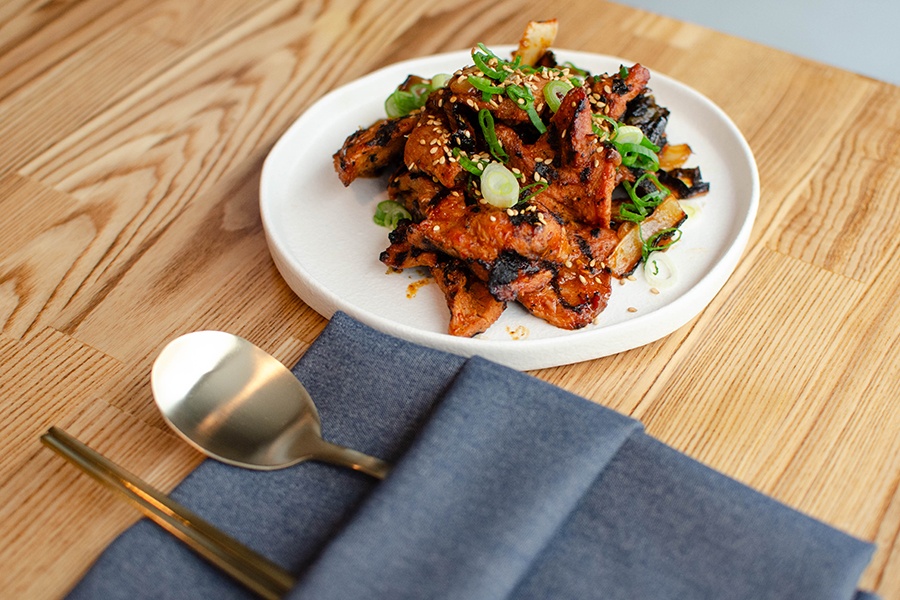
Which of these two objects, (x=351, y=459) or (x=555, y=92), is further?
(x=555, y=92)

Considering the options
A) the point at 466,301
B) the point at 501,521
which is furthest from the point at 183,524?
the point at 466,301

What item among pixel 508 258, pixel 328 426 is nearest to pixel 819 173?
pixel 508 258

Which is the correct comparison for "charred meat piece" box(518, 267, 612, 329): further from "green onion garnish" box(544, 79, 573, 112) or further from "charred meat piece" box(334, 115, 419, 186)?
"charred meat piece" box(334, 115, 419, 186)

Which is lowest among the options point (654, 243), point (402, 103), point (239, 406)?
point (654, 243)

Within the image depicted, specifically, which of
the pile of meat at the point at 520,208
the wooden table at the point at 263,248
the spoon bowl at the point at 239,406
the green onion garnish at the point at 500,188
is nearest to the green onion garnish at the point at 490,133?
the pile of meat at the point at 520,208

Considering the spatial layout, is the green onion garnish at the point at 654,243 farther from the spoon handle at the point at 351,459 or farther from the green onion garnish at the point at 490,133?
the spoon handle at the point at 351,459

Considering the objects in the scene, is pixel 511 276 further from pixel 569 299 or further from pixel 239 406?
pixel 239 406

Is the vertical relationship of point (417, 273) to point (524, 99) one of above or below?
below

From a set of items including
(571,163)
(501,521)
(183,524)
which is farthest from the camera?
(571,163)

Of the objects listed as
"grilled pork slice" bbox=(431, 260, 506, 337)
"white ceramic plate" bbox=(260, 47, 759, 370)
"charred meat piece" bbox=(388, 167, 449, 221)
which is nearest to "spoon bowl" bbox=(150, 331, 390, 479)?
"white ceramic plate" bbox=(260, 47, 759, 370)
